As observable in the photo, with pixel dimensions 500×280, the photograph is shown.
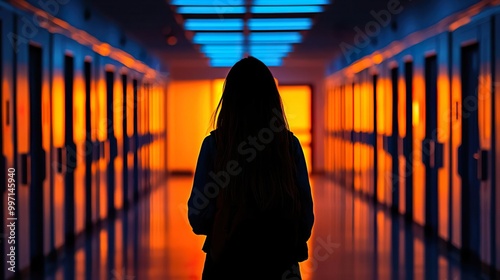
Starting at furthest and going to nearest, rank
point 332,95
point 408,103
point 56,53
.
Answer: point 332,95 < point 408,103 < point 56,53

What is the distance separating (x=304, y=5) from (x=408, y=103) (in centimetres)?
230

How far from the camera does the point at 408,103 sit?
41.7 feet

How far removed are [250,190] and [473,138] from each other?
637 centimetres

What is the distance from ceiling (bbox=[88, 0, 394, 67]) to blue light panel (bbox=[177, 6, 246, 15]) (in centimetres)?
18

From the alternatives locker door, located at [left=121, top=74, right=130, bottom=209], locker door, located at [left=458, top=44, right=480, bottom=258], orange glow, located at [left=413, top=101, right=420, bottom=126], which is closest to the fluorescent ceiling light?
locker door, located at [left=121, top=74, right=130, bottom=209]

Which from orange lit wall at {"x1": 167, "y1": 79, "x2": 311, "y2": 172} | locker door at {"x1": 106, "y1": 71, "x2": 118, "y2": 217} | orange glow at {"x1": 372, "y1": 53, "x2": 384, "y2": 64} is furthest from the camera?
orange lit wall at {"x1": 167, "y1": 79, "x2": 311, "y2": 172}

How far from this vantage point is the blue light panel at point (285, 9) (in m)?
11.7

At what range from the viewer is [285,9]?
11945 mm

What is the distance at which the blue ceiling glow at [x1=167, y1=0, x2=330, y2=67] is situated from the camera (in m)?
11.3

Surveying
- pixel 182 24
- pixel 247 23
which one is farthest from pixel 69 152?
pixel 247 23

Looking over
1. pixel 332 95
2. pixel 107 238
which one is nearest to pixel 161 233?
pixel 107 238

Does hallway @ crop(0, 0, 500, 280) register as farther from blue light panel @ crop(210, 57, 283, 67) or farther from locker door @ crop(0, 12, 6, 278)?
blue light panel @ crop(210, 57, 283, 67)

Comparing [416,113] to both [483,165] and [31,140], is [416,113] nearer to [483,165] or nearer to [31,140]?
[483,165]

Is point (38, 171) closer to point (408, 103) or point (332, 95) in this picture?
point (408, 103)
